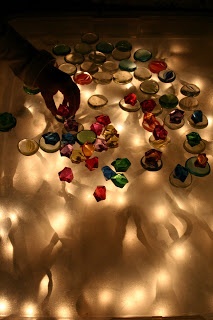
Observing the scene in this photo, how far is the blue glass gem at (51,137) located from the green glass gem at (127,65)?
0.36m

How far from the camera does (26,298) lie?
0.90 metres

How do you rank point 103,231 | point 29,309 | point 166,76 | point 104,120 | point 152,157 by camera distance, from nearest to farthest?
point 29,309 → point 103,231 → point 152,157 → point 104,120 → point 166,76

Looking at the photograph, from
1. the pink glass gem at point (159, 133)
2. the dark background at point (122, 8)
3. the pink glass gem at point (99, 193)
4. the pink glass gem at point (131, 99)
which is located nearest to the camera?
Answer: the pink glass gem at point (99, 193)

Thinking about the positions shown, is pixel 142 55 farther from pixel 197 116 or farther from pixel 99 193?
pixel 99 193

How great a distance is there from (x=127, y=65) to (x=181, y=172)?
1.56 feet

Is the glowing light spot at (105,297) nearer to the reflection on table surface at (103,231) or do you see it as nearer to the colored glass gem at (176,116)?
the reflection on table surface at (103,231)

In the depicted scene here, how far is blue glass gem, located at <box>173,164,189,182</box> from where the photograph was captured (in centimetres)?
106

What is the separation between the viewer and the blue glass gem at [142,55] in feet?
4.51

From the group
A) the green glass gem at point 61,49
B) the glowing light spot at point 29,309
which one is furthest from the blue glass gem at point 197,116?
the glowing light spot at point 29,309

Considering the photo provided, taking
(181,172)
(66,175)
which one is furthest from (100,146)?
(181,172)

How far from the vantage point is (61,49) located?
142 centimetres

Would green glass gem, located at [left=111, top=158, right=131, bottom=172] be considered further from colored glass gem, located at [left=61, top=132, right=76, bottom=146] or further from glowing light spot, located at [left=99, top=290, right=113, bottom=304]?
glowing light spot, located at [left=99, top=290, right=113, bottom=304]

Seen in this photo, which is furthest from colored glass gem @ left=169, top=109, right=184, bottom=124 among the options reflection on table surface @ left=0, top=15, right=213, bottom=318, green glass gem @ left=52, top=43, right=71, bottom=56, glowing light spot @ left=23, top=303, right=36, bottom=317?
glowing light spot @ left=23, top=303, right=36, bottom=317

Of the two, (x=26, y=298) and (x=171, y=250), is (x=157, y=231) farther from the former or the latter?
(x=26, y=298)
